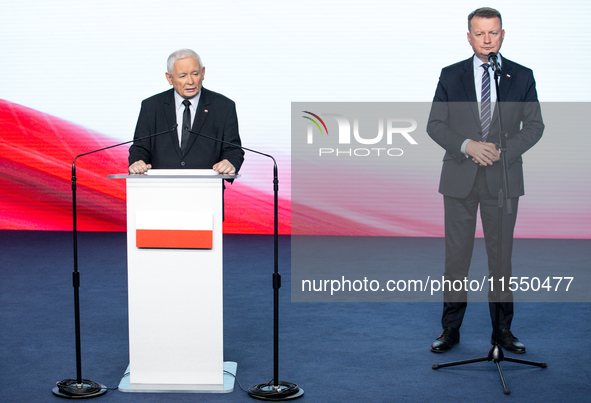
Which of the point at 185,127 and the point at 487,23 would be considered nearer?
the point at 185,127

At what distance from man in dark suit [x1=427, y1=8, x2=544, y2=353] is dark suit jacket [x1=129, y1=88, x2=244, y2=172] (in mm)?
1122

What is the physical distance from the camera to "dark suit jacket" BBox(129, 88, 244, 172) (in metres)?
2.94

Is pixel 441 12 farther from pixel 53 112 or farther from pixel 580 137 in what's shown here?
pixel 53 112

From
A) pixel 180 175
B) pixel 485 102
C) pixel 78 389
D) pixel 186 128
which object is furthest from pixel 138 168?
pixel 485 102

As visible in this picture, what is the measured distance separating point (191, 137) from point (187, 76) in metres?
0.28

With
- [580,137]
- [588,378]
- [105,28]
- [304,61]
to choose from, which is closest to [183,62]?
[588,378]

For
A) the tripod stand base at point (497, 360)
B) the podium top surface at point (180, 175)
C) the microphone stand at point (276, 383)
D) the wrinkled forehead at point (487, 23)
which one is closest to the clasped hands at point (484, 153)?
the wrinkled forehead at point (487, 23)

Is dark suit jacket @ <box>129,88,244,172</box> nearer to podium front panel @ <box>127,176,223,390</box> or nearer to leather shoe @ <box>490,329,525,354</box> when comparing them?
podium front panel @ <box>127,176,223,390</box>

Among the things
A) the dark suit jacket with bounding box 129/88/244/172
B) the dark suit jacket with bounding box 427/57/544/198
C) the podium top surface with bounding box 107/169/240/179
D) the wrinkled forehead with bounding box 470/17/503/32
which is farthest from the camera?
the dark suit jacket with bounding box 427/57/544/198

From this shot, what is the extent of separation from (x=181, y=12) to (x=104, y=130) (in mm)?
1599

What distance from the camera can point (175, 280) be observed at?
8.78 feet

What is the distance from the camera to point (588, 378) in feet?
9.65

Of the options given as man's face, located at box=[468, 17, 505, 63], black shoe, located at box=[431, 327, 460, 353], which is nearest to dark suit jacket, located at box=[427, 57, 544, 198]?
man's face, located at box=[468, 17, 505, 63]

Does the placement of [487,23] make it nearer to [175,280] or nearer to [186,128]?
[186,128]
